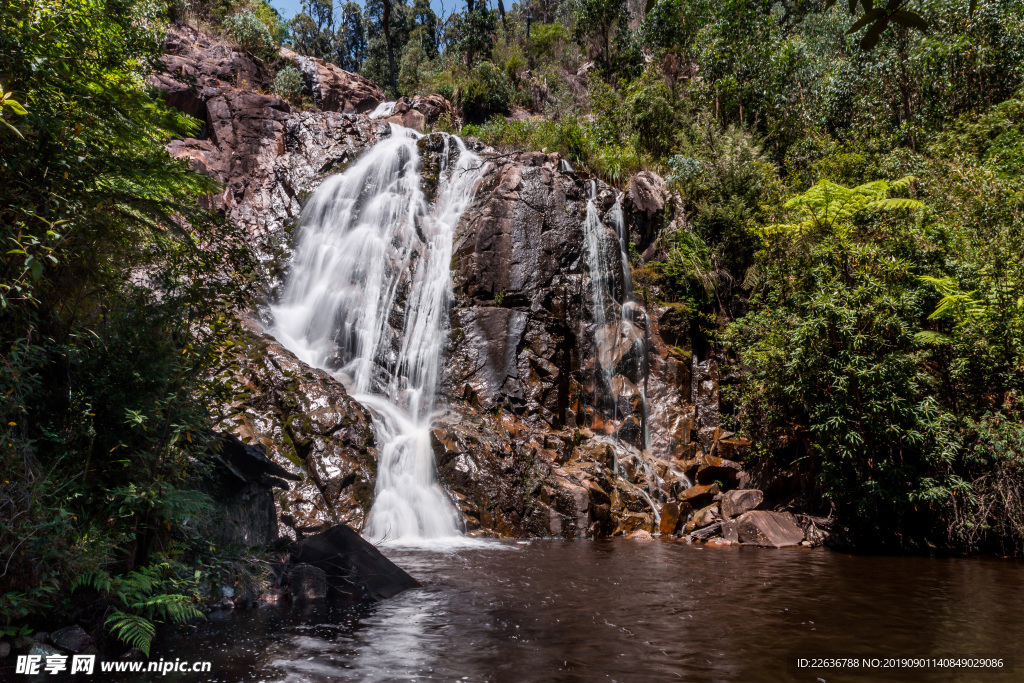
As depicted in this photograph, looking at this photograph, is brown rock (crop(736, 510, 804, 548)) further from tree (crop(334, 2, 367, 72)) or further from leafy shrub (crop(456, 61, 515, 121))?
tree (crop(334, 2, 367, 72))

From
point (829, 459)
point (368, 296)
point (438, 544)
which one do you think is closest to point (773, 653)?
point (438, 544)

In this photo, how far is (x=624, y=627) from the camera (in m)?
5.70

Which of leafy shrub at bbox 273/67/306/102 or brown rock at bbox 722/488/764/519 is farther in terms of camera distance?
leafy shrub at bbox 273/67/306/102

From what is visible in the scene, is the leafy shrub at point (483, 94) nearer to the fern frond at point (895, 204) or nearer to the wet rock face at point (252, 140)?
the wet rock face at point (252, 140)

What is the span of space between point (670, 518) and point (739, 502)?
1.50m

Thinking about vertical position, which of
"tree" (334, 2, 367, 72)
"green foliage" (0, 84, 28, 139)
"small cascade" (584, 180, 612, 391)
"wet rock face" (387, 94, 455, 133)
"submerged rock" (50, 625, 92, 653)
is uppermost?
"tree" (334, 2, 367, 72)

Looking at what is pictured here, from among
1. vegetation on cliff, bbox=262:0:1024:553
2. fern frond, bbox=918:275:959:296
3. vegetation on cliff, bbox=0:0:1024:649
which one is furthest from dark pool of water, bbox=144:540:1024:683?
fern frond, bbox=918:275:959:296

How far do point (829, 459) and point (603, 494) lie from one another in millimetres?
4529

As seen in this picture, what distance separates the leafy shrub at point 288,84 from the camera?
24.3 meters

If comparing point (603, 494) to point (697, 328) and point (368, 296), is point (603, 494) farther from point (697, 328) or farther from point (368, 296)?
point (368, 296)

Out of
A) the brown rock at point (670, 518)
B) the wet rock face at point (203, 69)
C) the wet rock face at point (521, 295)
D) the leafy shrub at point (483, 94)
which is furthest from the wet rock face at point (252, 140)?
the brown rock at point (670, 518)

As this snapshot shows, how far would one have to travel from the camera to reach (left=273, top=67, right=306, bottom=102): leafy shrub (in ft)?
79.8

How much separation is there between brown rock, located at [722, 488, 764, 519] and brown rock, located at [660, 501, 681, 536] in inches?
38.6

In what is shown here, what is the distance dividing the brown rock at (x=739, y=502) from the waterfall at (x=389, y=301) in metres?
5.72
